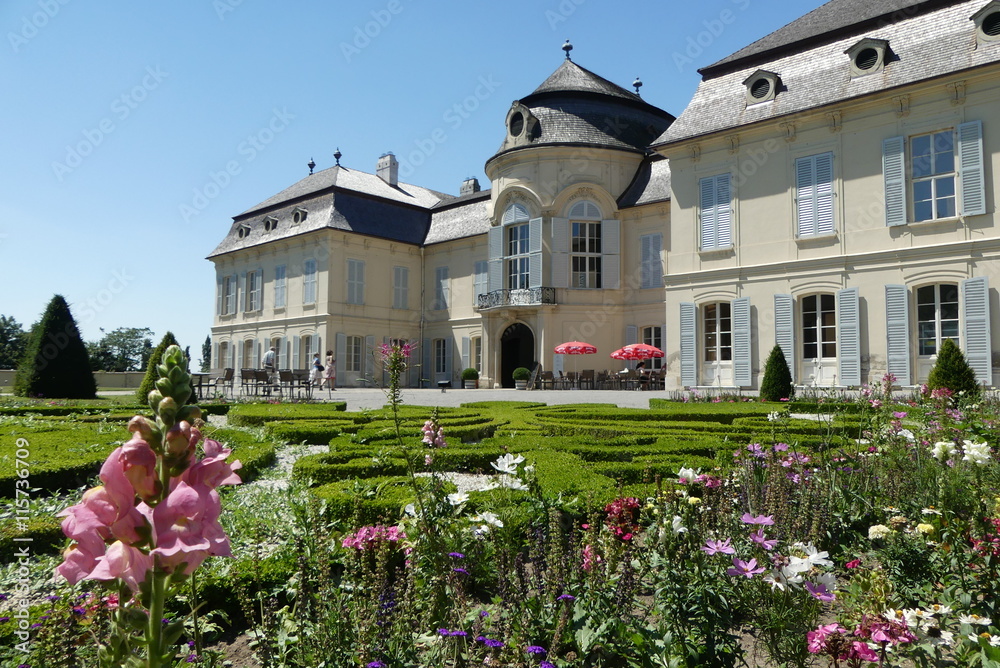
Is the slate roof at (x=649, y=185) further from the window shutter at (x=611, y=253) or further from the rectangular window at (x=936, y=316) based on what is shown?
the rectangular window at (x=936, y=316)

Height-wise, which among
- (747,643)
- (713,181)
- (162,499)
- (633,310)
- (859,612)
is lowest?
(747,643)

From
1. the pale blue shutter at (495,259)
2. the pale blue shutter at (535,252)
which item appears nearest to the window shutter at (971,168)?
the pale blue shutter at (535,252)

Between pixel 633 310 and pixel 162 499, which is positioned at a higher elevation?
pixel 633 310

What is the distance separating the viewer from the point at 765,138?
635 inches

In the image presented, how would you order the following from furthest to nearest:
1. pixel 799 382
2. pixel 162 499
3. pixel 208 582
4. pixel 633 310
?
pixel 633 310, pixel 799 382, pixel 208 582, pixel 162 499

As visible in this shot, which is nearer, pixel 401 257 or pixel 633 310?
pixel 633 310

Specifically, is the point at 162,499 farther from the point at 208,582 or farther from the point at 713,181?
the point at 713,181

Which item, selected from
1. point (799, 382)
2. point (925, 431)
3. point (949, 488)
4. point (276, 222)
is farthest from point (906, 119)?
point (276, 222)

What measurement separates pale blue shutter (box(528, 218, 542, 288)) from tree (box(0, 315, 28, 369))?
40.8m

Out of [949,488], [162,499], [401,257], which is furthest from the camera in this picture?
[401,257]

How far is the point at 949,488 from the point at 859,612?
66.1 inches

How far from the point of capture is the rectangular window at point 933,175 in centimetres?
1374

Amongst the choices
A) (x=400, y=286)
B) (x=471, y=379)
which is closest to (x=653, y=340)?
(x=471, y=379)

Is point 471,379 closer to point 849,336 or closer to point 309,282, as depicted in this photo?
point 309,282
